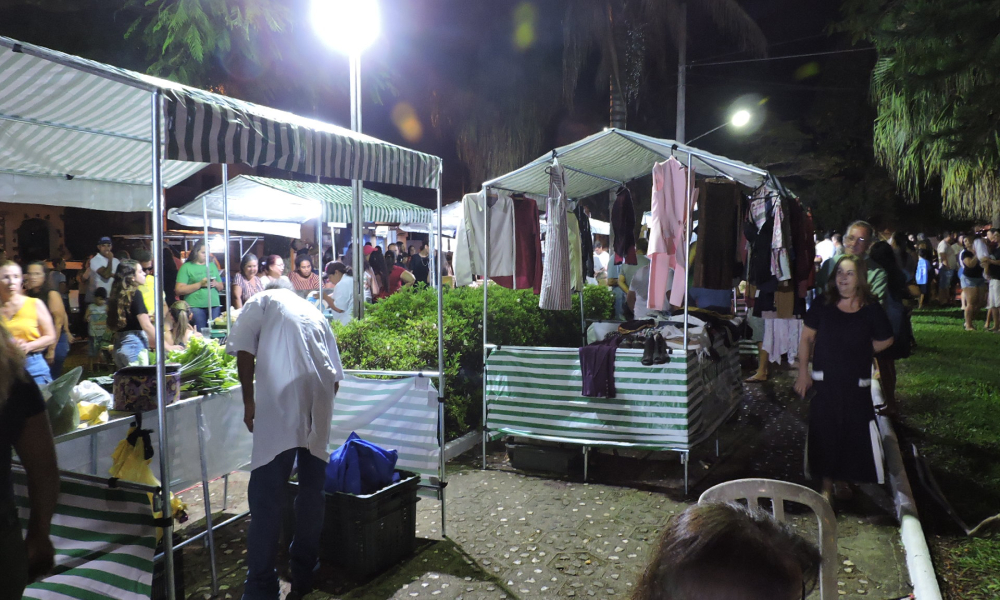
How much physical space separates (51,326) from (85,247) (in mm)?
15561

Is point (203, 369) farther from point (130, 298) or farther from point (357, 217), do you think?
point (357, 217)

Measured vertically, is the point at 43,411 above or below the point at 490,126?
below

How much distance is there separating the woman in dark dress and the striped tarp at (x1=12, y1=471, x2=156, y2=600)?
4.83 meters

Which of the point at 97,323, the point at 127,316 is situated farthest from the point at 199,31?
the point at 127,316

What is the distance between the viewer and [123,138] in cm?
529

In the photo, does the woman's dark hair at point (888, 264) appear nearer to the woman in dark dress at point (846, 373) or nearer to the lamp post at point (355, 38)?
the woman in dark dress at point (846, 373)

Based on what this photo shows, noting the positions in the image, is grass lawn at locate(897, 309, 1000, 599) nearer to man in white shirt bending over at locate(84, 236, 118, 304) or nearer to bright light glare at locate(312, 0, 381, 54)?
bright light glare at locate(312, 0, 381, 54)

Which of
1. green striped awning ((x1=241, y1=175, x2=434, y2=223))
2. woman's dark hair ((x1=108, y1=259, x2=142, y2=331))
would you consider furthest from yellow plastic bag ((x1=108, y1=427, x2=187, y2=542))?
green striped awning ((x1=241, y1=175, x2=434, y2=223))

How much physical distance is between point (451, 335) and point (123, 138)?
3582 millimetres

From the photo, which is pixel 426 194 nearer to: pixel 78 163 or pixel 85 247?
pixel 85 247

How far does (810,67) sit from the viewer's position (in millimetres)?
32188

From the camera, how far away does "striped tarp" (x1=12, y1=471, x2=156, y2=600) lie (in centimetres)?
297

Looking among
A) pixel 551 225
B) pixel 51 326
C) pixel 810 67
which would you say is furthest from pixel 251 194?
pixel 810 67

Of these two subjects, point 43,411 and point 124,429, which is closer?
point 43,411
